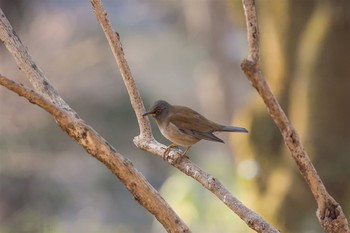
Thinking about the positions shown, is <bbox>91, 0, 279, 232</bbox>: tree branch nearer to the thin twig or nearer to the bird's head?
the thin twig

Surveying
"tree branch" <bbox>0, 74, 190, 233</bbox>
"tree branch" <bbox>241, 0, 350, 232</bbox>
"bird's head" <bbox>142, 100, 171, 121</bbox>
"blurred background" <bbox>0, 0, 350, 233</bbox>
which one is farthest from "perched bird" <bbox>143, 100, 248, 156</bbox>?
"tree branch" <bbox>241, 0, 350, 232</bbox>

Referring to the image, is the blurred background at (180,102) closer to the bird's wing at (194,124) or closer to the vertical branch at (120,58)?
the bird's wing at (194,124)

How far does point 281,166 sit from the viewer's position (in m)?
4.75

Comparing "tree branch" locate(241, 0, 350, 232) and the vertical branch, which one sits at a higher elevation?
the vertical branch

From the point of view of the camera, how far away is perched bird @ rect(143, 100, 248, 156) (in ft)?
9.30

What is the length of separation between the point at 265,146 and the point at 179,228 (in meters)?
2.94

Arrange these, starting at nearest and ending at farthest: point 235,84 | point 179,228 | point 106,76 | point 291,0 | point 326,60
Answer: point 179,228
point 326,60
point 291,0
point 235,84
point 106,76

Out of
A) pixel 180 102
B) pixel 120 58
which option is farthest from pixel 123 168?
pixel 180 102

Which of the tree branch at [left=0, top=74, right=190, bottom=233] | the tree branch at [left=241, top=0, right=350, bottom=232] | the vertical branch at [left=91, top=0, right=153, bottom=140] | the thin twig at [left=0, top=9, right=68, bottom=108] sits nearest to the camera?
the tree branch at [left=241, top=0, right=350, bottom=232]

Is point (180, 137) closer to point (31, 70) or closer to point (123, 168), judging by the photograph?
point (31, 70)

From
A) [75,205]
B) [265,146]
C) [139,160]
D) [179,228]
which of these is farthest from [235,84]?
[179,228]

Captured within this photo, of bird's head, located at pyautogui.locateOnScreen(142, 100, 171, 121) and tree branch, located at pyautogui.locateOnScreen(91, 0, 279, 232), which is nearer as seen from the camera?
tree branch, located at pyautogui.locateOnScreen(91, 0, 279, 232)

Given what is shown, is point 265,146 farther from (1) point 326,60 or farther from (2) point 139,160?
(2) point 139,160

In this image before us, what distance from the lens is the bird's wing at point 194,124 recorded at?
9.27 ft
